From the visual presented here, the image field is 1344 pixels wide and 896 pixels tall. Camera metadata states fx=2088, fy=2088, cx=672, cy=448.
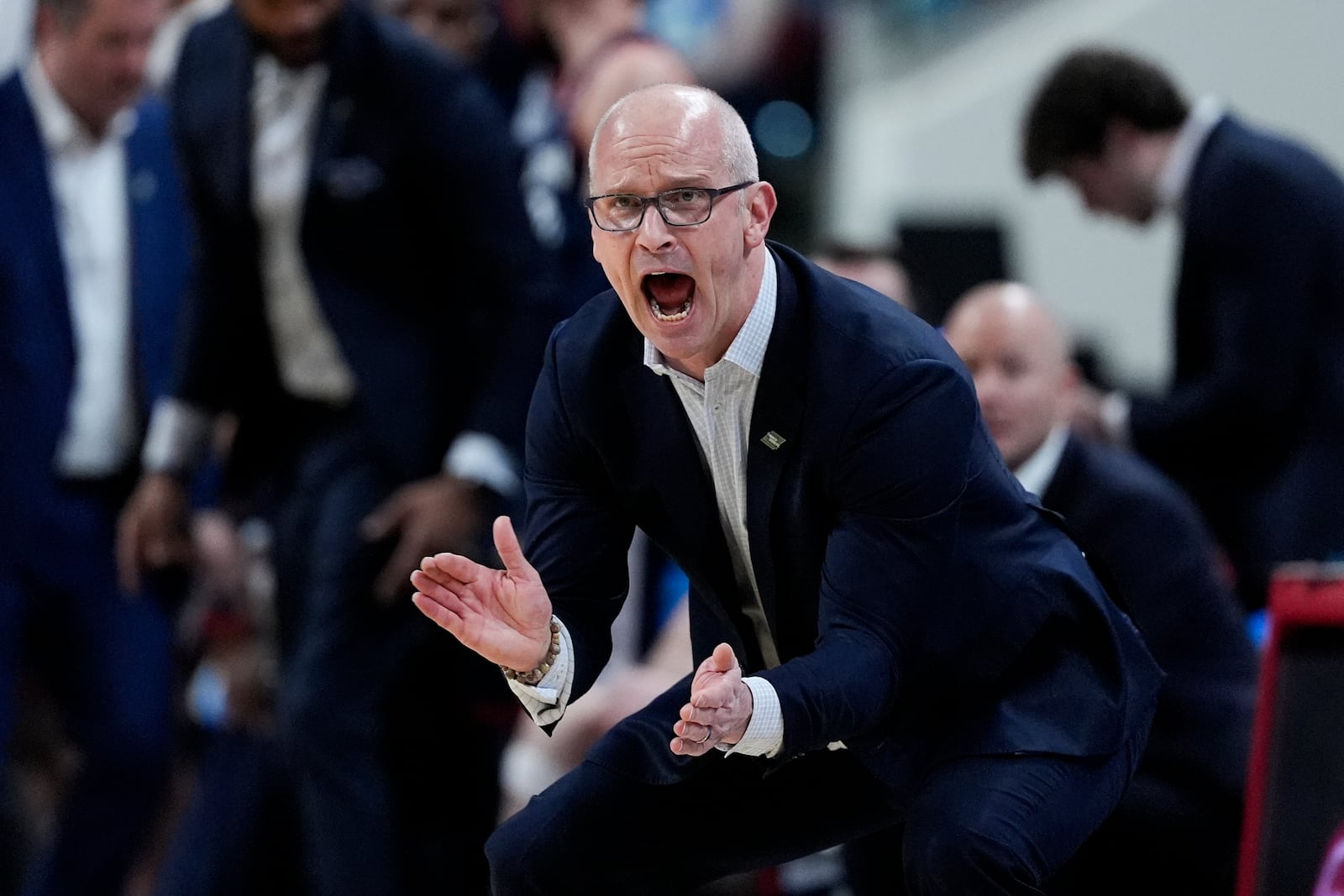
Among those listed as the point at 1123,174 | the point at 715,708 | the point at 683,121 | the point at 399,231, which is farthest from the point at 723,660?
the point at 1123,174

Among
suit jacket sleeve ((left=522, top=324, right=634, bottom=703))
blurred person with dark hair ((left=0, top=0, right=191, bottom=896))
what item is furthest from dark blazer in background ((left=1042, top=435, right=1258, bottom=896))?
blurred person with dark hair ((left=0, top=0, right=191, bottom=896))

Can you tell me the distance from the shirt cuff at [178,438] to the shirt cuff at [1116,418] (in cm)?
199

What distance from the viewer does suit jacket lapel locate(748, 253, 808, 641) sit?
2717 mm

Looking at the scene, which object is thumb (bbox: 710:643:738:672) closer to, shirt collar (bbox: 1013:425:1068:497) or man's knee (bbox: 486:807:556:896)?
man's knee (bbox: 486:807:556:896)

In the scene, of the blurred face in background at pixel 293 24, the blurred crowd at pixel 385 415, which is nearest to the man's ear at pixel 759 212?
the blurred crowd at pixel 385 415

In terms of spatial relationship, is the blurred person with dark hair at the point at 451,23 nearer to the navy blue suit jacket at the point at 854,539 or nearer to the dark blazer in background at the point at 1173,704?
the dark blazer in background at the point at 1173,704

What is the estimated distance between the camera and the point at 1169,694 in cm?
391

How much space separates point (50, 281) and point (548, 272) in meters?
1.08

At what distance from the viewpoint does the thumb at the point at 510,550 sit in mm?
2557

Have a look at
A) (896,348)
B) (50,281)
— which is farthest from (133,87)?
(896,348)

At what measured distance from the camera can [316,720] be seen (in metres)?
4.00

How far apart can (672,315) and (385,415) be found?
1599mm

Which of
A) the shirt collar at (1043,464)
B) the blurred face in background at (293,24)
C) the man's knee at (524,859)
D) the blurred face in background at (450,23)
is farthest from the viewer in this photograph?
the blurred face in background at (450,23)

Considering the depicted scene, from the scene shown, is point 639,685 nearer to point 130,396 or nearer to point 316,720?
point 316,720
